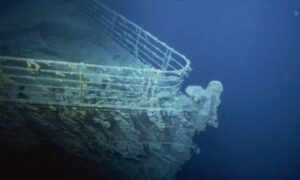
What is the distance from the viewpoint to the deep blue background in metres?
6.57

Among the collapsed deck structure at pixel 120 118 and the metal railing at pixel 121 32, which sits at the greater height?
the metal railing at pixel 121 32

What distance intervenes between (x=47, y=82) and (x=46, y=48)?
153 cm

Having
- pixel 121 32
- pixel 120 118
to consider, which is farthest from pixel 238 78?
pixel 120 118

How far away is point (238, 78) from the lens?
7.18m

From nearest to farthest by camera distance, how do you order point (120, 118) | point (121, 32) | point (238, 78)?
point (120, 118)
point (238, 78)
point (121, 32)

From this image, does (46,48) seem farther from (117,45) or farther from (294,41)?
(294,41)

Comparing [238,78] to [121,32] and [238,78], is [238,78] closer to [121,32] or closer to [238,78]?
[238,78]

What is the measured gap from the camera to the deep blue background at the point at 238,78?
6.57 meters

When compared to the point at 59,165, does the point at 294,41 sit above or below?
above

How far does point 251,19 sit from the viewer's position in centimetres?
637

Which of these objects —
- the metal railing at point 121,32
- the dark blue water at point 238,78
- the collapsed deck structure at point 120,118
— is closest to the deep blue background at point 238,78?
the dark blue water at point 238,78

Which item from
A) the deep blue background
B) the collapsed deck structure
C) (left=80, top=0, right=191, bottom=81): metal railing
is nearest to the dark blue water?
the deep blue background

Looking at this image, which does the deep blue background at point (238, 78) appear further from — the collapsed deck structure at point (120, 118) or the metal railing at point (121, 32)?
the collapsed deck structure at point (120, 118)

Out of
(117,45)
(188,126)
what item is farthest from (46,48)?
(188,126)
